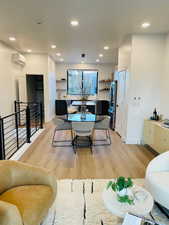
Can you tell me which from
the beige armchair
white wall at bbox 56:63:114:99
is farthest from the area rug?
white wall at bbox 56:63:114:99

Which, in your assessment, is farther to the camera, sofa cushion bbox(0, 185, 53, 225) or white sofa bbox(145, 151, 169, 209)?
white sofa bbox(145, 151, 169, 209)

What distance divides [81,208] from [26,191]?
2.56 ft

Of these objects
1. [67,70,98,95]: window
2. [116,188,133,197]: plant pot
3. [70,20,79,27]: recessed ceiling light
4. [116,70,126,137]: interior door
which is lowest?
[116,188,133,197]: plant pot

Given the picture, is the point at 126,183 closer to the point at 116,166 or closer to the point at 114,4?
the point at 116,166

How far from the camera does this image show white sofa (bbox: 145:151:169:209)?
1749mm

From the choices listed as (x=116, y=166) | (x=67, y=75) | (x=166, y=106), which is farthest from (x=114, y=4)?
(x=67, y=75)

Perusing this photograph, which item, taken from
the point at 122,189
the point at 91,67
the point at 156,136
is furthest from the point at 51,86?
the point at 122,189

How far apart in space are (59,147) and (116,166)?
5.18 feet

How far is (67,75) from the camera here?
882cm

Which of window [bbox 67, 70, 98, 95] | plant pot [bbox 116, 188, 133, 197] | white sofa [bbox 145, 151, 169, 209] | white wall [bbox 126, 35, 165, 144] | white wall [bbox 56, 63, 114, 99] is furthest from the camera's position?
window [bbox 67, 70, 98, 95]

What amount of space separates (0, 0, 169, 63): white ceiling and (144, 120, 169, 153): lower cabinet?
7.18 feet

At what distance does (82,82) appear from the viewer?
29.6 ft

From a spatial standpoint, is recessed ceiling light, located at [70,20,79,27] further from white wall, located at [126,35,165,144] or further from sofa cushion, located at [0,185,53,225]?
sofa cushion, located at [0,185,53,225]

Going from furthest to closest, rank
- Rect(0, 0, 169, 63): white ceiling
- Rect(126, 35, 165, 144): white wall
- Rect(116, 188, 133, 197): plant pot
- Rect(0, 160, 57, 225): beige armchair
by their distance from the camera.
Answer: Rect(126, 35, 165, 144): white wall < Rect(0, 0, 169, 63): white ceiling < Rect(116, 188, 133, 197): plant pot < Rect(0, 160, 57, 225): beige armchair
